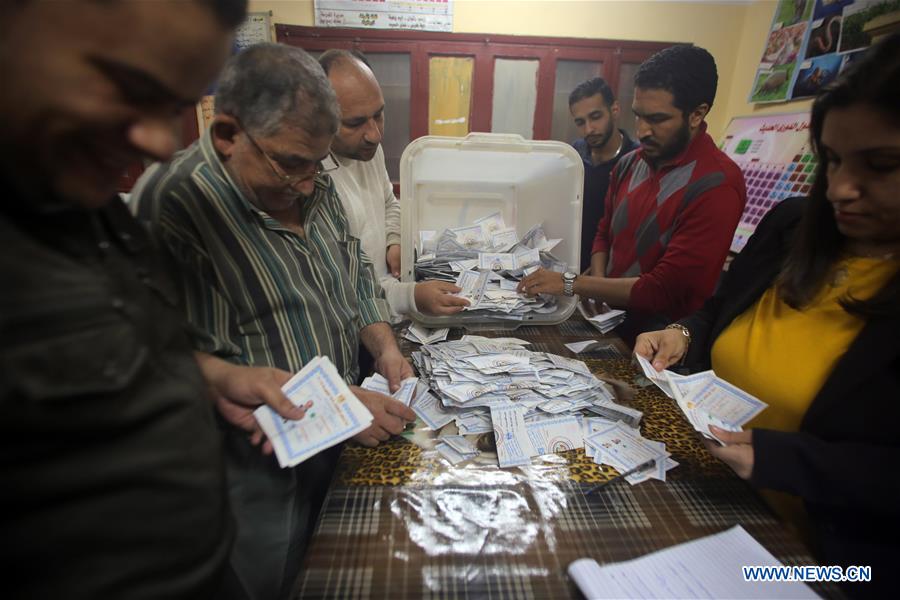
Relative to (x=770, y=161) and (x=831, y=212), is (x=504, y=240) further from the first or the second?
(x=770, y=161)

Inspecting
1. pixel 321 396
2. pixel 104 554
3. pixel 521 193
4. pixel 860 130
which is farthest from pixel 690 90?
pixel 104 554

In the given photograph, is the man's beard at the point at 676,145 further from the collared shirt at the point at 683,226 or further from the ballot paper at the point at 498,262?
the ballot paper at the point at 498,262

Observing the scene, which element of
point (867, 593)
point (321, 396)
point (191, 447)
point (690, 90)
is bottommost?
point (867, 593)

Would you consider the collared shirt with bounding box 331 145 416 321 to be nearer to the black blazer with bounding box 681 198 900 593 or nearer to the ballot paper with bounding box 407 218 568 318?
the ballot paper with bounding box 407 218 568 318

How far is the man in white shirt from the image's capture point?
1699 millimetres

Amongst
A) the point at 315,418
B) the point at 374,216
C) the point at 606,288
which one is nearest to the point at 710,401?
the point at 606,288

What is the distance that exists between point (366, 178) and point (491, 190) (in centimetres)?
62

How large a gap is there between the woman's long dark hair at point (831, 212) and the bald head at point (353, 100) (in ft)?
4.87

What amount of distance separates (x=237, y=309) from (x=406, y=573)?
723 millimetres

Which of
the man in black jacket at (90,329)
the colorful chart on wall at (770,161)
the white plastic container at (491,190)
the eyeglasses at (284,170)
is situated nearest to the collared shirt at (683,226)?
the white plastic container at (491,190)

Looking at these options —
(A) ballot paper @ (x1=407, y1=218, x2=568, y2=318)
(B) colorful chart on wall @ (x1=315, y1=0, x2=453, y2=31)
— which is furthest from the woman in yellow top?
(B) colorful chart on wall @ (x1=315, y1=0, x2=453, y2=31)

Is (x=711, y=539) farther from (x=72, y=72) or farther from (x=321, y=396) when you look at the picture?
(x=72, y=72)

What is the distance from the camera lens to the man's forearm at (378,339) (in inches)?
55.2

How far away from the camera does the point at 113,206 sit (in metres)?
0.61
